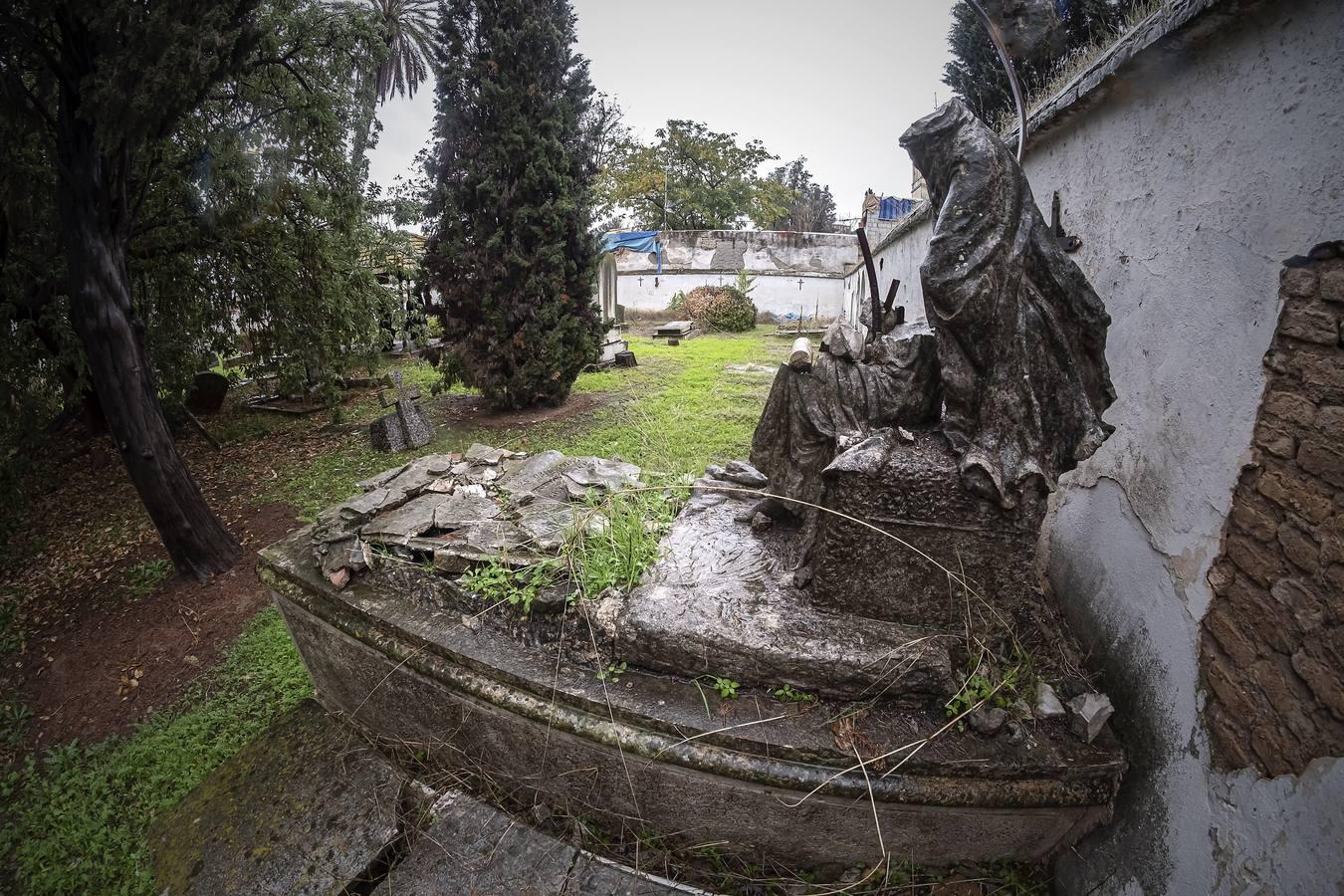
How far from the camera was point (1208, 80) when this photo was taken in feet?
6.28

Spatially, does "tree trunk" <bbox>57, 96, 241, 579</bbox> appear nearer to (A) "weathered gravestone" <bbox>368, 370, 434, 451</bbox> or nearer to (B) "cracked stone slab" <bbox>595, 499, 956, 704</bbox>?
(A) "weathered gravestone" <bbox>368, 370, 434, 451</bbox>

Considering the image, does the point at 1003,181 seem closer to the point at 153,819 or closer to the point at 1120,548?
the point at 1120,548

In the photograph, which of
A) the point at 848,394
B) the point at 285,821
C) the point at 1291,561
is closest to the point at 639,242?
the point at 848,394

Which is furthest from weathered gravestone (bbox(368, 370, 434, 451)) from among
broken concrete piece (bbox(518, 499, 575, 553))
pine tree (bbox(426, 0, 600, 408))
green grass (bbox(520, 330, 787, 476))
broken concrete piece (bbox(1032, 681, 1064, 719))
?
broken concrete piece (bbox(1032, 681, 1064, 719))

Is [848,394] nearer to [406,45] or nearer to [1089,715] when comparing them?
[1089,715]

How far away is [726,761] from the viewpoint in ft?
5.92

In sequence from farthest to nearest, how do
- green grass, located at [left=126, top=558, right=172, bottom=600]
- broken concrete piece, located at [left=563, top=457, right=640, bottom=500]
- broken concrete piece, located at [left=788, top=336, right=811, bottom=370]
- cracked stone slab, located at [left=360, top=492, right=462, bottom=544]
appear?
green grass, located at [left=126, top=558, right=172, bottom=600]
broken concrete piece, located at [left=563, top=457, right=640, bottom=500]
cracked stone slab, located at [left=360, top=492, right=462, bottom=544]
broken concrete piece, located at [left=788, top=336, right=811, bottom=370]

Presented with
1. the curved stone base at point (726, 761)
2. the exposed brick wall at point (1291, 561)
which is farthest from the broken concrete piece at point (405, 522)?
the exposed brick wall at point (1291, 561)

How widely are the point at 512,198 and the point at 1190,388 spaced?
6651mm

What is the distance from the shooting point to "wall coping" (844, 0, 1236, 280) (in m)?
1.77

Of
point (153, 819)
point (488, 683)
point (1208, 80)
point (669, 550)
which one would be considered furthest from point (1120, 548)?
point (153, 819)

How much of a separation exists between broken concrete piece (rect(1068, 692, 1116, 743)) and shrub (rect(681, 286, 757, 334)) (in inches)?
582

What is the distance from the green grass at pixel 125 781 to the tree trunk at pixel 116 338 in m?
1.36

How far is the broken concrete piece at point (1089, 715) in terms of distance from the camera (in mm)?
1802
